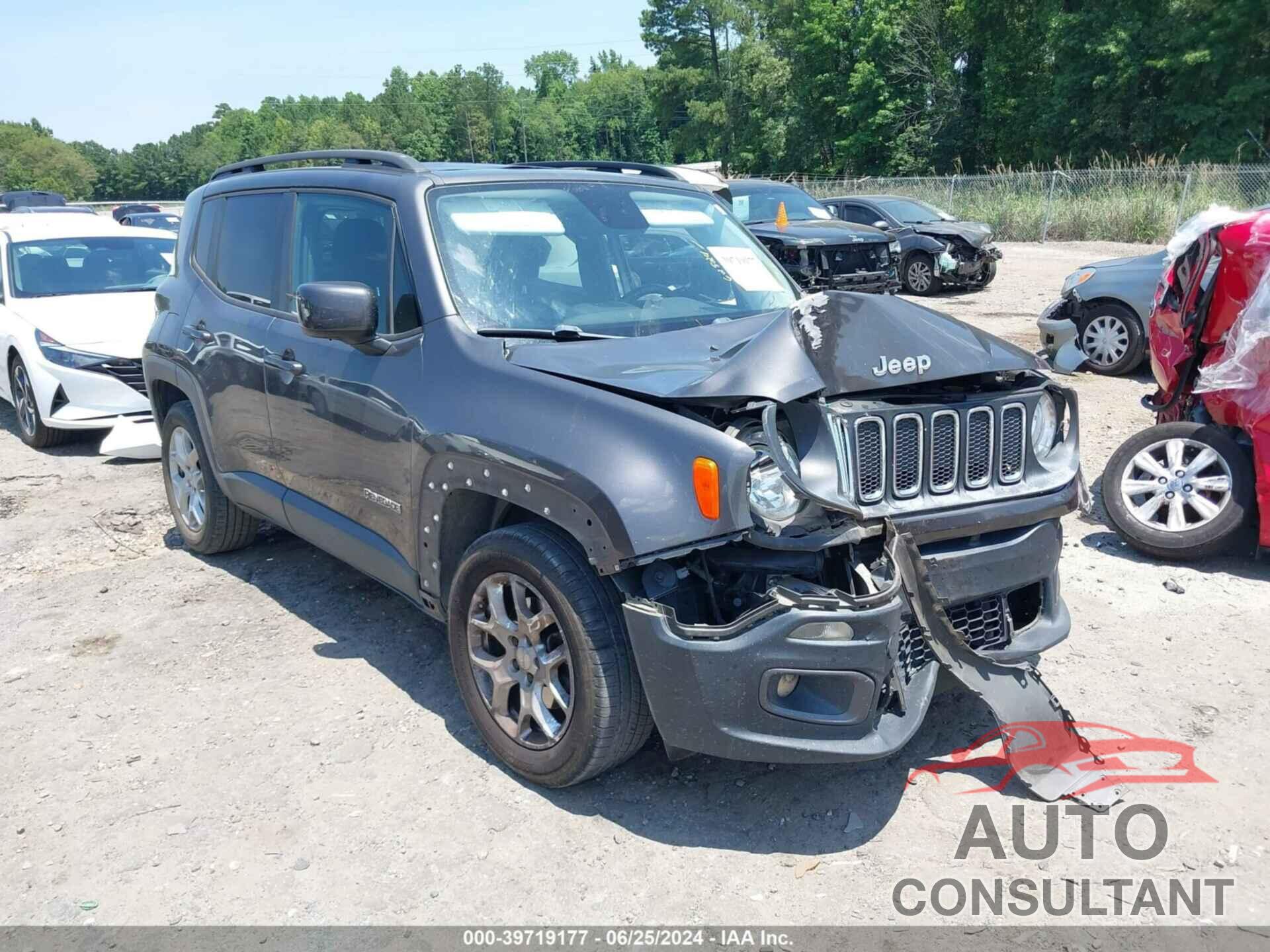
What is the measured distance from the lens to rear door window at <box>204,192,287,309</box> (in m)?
4.73

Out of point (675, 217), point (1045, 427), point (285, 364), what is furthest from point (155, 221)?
point (1045, 427)

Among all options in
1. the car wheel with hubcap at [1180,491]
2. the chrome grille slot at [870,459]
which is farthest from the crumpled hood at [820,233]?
the chrome grille slot at [870,459]

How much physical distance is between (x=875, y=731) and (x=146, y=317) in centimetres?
804

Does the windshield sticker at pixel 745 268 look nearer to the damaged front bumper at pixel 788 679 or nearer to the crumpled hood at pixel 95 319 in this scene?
the damaged front bumper at pixel 788 679

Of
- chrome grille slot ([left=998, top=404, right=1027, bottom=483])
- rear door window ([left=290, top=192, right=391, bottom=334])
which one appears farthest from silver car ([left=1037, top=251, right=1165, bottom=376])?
rear door window ([left=290, top=192, right=391, bottom=334])

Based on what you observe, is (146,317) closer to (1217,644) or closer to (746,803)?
(746,803)

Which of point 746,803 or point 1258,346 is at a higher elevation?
point 1258,346

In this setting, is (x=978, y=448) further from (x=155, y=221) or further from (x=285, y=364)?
(x=155, y=221)

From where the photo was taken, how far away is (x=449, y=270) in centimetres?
380

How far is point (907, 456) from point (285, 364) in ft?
8.86

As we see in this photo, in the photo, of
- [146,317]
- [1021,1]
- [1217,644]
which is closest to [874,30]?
[1021,1]

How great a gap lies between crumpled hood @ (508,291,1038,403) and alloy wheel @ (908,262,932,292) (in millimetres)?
13522

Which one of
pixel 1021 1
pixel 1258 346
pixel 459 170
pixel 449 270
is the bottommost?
pixel 1258 346

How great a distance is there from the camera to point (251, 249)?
4.96 meters
